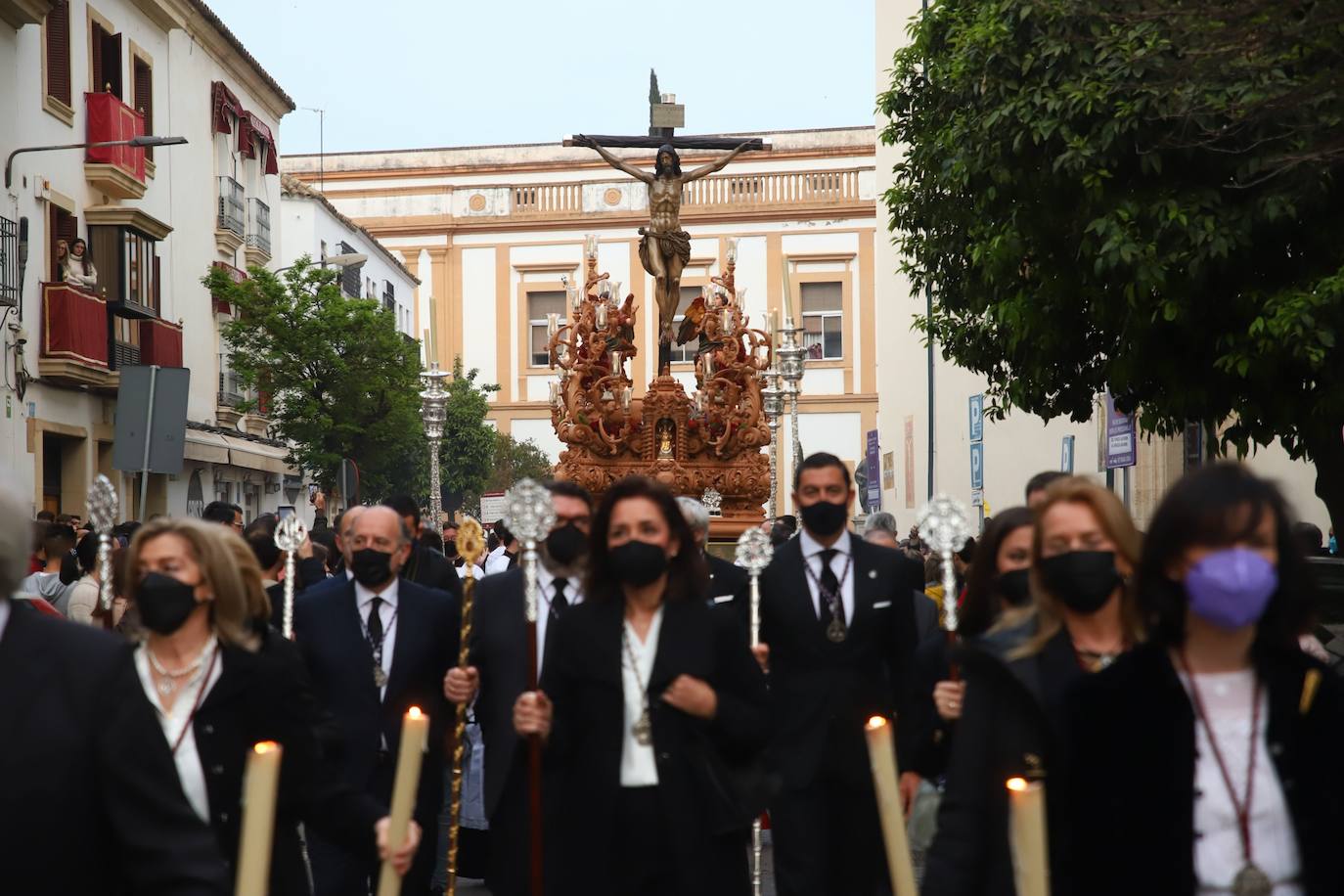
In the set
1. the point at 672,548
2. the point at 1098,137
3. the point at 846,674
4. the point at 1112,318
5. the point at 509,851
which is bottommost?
the point at 509,851

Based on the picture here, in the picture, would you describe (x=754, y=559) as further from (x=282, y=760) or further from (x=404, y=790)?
(x=404, y=790)

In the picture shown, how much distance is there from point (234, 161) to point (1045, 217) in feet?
85.1

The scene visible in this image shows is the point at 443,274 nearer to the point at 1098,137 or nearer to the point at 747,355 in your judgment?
the point at 747,355

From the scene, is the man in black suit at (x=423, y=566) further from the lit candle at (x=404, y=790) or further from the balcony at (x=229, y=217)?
the balcony at (x=229, y=217)

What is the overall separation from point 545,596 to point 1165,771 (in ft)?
13.9

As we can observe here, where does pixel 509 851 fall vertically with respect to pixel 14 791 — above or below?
below

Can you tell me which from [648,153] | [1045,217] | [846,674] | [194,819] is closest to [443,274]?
[648,153]

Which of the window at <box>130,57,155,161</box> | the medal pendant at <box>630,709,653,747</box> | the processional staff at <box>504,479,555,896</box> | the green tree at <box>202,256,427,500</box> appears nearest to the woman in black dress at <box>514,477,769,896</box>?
the medal pendant at <box>630,709,653,747</box>

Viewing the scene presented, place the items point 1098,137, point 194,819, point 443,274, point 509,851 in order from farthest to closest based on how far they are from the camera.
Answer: point 443,274 < point 1098,137 < point 509,851 < point 194,819

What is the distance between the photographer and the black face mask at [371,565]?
805 centimetres

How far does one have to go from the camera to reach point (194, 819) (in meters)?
3.73

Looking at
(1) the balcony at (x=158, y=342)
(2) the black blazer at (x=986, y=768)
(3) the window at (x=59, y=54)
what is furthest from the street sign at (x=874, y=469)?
(2) the black blazer at (x=986, y=768)

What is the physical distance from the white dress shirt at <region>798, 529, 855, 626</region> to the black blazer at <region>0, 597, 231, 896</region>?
4554 mm

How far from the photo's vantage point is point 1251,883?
3725mm
